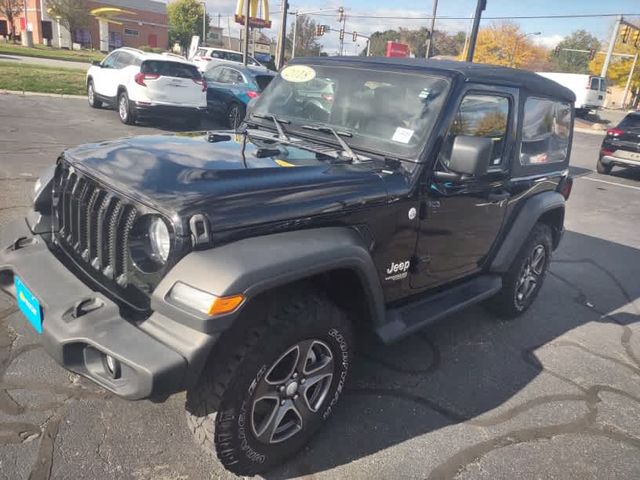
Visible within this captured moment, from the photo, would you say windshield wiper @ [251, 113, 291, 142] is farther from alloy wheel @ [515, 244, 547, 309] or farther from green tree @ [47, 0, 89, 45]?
green tree @ [47, 0, 89, 45]

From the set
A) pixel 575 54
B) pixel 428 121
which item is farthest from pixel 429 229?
pixel 575 54

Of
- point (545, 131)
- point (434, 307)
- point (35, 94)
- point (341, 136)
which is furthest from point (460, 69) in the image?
point (35, 94)

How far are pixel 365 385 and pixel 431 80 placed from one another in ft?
6.44

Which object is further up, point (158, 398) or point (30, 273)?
point (30, 273)

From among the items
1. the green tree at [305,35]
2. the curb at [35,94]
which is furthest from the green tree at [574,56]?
the curb at [35,94]

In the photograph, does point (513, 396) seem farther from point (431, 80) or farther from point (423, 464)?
point (431, 80)

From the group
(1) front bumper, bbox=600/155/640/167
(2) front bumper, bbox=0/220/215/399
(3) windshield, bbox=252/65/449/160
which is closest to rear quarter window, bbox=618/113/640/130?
(1) front bumper, bbox=600/155/640/167

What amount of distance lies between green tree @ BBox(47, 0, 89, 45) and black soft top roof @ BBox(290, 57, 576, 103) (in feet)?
173

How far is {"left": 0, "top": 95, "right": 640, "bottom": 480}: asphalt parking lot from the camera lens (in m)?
2.51

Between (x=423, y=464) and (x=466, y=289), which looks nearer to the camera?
(x=423, y=464)

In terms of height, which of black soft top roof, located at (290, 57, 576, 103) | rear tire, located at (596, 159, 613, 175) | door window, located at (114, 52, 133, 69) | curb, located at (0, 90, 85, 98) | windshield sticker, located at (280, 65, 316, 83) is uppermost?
black soft top roof, located at (290, 57, 576, 103)

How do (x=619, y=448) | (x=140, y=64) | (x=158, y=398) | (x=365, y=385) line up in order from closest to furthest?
(x=158, y=398) → (x=619, y=448) → (x=365, y=385) → (x=140, y=64)

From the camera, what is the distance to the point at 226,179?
2.34 meters

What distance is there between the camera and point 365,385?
3244 millimetres
